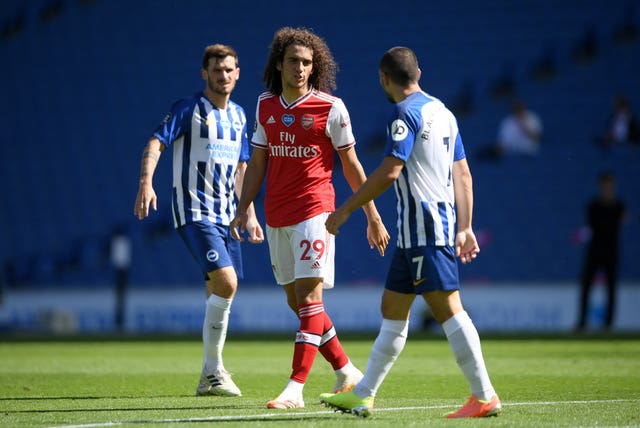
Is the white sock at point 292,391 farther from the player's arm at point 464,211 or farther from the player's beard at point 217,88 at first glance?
the player's beard at point 217,88

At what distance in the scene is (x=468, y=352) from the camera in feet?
20.0

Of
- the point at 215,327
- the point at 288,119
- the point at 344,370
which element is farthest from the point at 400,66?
the point at 215,327

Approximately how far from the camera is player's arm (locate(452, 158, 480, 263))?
623 centimetres

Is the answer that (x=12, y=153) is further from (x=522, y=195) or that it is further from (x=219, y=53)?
(x=219, y=53)

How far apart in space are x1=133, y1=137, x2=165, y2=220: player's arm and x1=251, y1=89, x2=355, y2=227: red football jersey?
86cm

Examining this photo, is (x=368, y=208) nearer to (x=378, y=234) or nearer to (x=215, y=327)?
(x=378, y=234)

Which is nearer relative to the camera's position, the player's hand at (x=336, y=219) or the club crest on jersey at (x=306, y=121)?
the player's hand at (x=336, y=219)

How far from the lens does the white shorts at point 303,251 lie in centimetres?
699

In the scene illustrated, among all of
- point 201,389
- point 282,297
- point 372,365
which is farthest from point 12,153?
point 372,365

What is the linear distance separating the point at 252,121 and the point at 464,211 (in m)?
16.6

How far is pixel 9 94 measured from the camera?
25.7m

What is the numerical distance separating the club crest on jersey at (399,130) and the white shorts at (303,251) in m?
1.05

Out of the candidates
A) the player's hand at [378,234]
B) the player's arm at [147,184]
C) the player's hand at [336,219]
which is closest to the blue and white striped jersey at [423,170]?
the player's hand at [336,219]

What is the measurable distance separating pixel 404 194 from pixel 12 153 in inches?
787
